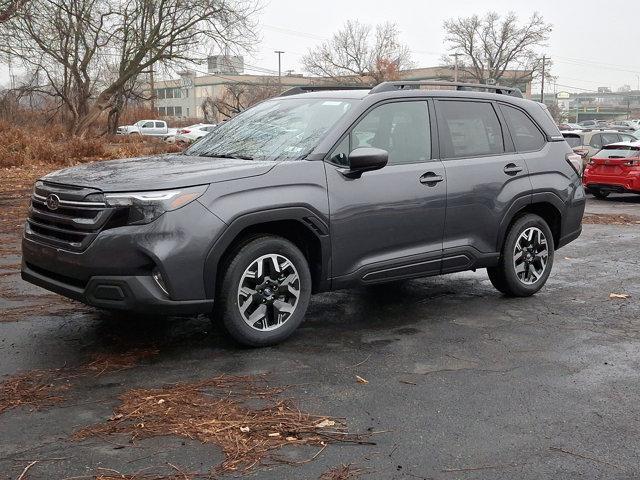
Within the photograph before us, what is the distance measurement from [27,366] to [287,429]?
188 cm

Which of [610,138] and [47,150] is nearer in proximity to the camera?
[610,138]

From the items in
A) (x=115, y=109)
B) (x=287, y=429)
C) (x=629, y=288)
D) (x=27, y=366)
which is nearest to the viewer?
(x=287, y=429)

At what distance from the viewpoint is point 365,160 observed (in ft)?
16.3

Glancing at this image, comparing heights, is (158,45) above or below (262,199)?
above

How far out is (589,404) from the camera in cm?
403

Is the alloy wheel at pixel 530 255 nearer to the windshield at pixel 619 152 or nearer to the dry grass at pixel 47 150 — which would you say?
the windshield at pixel 619 152

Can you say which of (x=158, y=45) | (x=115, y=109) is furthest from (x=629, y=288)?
(x=115, y=109)

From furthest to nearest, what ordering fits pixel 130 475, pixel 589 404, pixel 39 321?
pixel 39 321, pixel 589 404, pixel 130 475

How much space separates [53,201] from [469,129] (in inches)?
136

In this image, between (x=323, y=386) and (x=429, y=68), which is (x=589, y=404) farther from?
(x=429, y=68)

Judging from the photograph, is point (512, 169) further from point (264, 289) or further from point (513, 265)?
point (264, 289)

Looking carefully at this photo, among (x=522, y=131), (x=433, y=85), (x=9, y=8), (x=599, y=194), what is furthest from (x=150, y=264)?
(x=9, y=8)

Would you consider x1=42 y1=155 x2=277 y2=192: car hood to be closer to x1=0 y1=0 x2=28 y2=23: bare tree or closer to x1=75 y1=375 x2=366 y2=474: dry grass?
x1=75 y1=375 x2=366 y2=474: dry grass

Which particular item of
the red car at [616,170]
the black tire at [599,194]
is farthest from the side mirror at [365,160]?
the black tire at [599,194]
